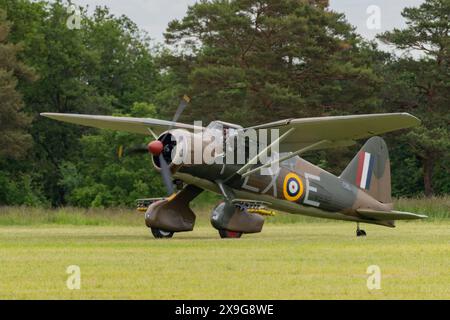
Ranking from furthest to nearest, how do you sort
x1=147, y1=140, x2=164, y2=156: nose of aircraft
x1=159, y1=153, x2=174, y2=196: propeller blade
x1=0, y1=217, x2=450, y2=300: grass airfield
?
x1=159, y1=153, x2=174, y2=196: propeller blade < x1=147, y1=140, x2=164, y2=156: nose of aircraft < x1=0, y1=217, x2=450, y2=300: grass airfield

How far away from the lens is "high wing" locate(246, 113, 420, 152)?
75.5 ft

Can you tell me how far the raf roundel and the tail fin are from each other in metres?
1.87

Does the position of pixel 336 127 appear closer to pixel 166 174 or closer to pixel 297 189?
pixel 297 189

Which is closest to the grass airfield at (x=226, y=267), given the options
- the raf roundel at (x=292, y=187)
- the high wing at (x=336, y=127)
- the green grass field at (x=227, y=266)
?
the green grass field at (x=227, y=266)

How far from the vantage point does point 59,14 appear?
70000mm

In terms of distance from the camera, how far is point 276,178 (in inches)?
989

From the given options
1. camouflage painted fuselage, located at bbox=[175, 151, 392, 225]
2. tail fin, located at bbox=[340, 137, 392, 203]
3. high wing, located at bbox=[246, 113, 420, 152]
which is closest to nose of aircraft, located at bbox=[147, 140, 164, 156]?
camouflage painted fuselage, located at bbox=[175, 151, 392, 225]

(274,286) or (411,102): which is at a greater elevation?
(411,102)

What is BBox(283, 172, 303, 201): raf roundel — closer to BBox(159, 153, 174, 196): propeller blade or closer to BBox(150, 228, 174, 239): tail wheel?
BBox(150, 228, 174, 239): tail wheel

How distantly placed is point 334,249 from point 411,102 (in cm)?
4502

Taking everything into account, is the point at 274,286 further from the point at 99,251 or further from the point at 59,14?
the point at 59,14

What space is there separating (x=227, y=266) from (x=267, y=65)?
1782 inches

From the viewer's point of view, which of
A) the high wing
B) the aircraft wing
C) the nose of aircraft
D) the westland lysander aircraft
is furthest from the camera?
the aircraft wing
